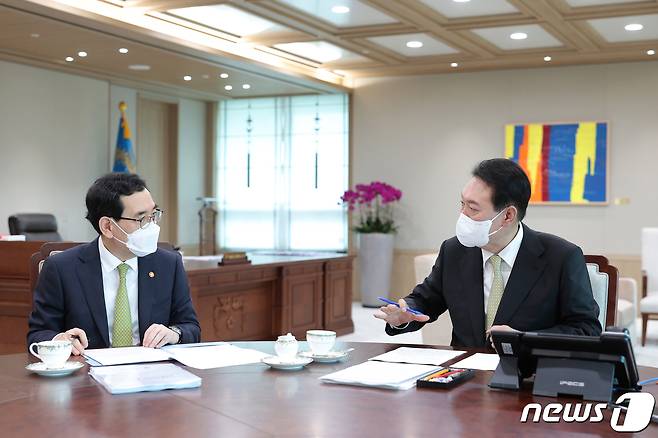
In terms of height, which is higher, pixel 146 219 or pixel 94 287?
pixel 146 219

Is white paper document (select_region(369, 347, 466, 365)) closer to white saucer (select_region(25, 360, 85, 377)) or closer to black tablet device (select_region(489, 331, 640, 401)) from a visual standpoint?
black tablet device (select_region(489, 331, 640, 401))

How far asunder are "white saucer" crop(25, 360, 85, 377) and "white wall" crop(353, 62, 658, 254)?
8.63 meters

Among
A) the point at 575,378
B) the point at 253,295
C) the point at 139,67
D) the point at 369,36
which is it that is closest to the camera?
the point at 575,378

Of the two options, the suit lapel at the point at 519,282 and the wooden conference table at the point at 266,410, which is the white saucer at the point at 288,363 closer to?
the wooden conference table at the point at 266,410

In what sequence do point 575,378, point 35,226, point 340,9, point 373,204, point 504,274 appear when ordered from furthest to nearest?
point 373,204
point 35,226
point 340,9
point 504,274
point 575,378

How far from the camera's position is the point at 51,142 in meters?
9.73

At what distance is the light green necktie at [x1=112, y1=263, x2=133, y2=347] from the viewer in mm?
2924

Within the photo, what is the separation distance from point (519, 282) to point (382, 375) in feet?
2.57

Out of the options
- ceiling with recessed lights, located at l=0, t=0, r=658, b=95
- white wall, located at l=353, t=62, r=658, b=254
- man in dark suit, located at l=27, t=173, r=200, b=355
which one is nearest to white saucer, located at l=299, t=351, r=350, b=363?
man in dark suit, located at l=27, t=173, r=200, b=355

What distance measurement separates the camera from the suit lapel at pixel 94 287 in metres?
2.90

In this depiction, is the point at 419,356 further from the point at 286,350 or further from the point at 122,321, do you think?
the point at 122,321

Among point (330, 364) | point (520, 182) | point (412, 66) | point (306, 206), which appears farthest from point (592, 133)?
point (330, 364)

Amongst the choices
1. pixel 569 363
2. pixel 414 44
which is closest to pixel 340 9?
pixel 414 44

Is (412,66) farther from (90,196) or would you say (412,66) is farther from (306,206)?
(90,196)
